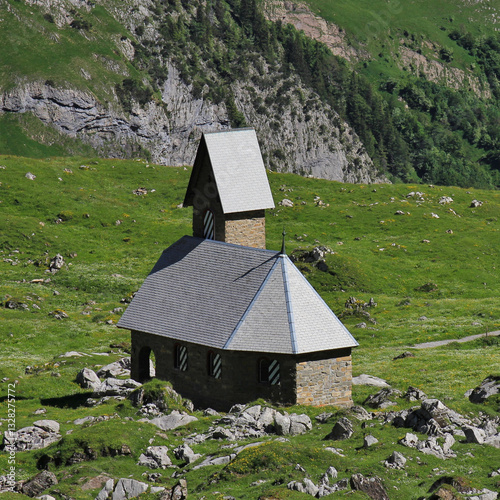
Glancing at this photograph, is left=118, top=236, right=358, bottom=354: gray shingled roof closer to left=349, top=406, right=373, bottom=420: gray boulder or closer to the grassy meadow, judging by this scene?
left=349, top=406, right=373, bottom=420: gray boulder

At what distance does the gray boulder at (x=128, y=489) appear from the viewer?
99.4ft

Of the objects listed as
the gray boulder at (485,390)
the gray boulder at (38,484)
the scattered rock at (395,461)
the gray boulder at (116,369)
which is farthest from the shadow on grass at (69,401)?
the scattered rock at (395,461)

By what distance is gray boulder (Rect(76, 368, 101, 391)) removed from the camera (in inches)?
1970

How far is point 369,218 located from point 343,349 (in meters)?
58.8

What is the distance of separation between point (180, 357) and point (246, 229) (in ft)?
28.8

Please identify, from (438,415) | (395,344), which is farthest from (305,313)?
(395,344)

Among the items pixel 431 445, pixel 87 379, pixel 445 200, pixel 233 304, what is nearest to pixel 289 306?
pixel 233 304

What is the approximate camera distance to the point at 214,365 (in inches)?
1734

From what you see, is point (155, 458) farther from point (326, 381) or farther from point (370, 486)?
point (326, 381)

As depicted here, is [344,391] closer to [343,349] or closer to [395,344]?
[343,349]

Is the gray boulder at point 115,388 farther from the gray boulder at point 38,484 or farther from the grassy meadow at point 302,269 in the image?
the gray boulder at point 38,484

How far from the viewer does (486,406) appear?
3994 cm

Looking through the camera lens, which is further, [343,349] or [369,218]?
[369,218]

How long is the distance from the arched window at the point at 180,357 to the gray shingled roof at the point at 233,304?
98 cm
